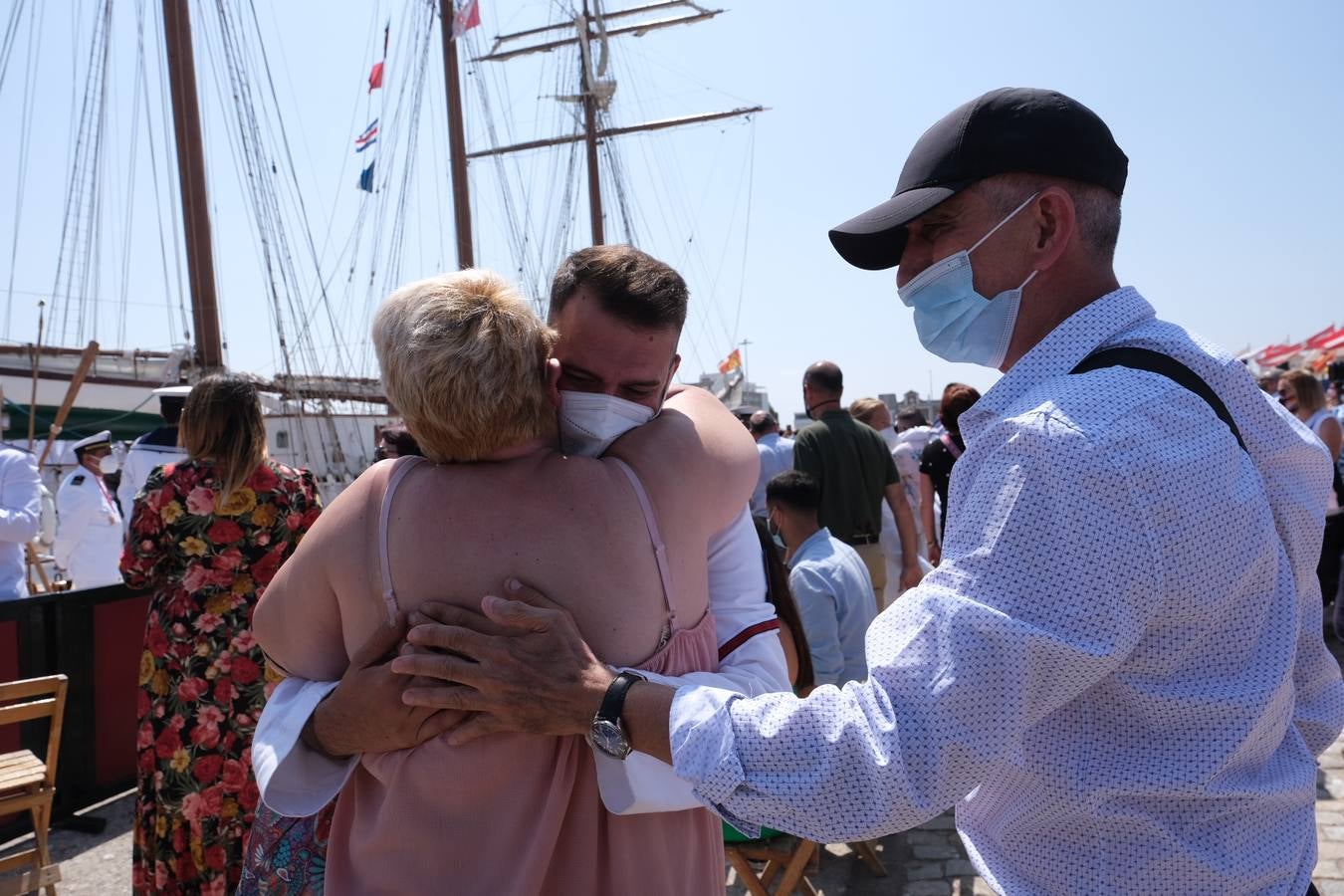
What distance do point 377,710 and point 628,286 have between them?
917mm

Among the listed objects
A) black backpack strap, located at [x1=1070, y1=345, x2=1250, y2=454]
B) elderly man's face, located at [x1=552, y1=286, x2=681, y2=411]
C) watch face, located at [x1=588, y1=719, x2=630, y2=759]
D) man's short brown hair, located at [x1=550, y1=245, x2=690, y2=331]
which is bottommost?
watch face, located at [x1=588, y1=719, x2=630, y2=759]

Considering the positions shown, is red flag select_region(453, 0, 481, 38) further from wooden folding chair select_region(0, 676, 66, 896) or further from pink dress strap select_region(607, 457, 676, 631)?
pink dress strap select_region(607, 457, 676, 631)

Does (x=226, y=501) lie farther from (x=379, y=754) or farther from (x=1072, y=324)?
(x=1072, y=324)

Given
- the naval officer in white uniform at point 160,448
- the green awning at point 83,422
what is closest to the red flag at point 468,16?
the green awning at point 83,422

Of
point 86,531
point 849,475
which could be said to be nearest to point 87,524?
point 86,531

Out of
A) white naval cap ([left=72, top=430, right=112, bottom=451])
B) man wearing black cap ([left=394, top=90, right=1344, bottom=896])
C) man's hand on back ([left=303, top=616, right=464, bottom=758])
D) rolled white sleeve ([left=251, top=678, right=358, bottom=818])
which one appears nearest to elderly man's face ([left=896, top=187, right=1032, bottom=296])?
man wearing black cap ([left=394, top=90, right=1344, bottom=896])

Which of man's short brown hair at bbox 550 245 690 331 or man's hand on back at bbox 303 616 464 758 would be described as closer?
man's hand on back at bbox 303 616 464 758

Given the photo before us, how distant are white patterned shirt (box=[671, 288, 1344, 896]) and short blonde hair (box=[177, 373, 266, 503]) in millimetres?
2821

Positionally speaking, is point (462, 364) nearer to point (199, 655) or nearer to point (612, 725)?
point (612, 725)

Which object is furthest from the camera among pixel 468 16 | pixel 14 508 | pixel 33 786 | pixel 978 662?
pixel 468 16

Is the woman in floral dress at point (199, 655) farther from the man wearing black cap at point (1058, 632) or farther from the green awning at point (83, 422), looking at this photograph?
the green awning at point (83, 422)

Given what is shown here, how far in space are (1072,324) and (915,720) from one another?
2.22 feet

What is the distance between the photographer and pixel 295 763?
1.67 m

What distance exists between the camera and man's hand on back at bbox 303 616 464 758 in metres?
1.51
